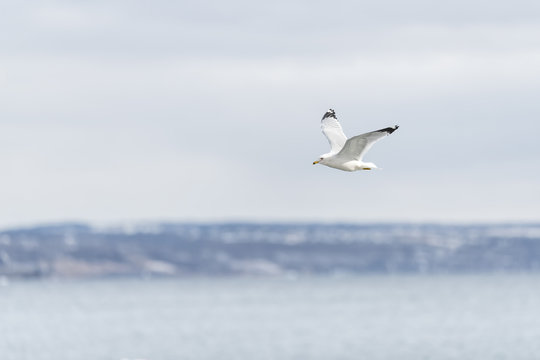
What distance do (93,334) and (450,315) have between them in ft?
141

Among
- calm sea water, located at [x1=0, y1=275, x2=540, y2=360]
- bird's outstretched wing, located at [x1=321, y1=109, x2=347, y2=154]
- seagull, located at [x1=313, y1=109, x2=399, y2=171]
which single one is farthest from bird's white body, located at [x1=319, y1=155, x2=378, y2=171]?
→ calm sea water, located at [x1=0, y1=275, x2=540, y2=360]

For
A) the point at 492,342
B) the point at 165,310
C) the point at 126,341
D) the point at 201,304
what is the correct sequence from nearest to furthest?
the point at 492,342 → the point at 126,341 → the point at 165,310 → the point at 201,304

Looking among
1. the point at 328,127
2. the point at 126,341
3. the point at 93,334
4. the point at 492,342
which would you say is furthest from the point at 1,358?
the point at 328,127

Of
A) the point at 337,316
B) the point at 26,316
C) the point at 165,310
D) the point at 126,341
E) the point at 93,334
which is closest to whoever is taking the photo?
the point at 126,341

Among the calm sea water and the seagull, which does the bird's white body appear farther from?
the calm sea water

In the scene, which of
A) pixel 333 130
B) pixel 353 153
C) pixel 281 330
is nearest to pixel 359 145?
pixel 353 153

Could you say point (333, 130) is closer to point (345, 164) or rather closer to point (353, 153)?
point (353, 153)

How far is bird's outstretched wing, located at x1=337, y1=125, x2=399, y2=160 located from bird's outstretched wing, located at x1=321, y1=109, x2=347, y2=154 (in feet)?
4.92

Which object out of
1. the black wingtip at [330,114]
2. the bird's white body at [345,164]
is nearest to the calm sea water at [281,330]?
the black wingtip at [330,114]

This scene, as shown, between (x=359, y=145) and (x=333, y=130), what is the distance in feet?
10.3

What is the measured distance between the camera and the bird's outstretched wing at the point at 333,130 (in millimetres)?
26234

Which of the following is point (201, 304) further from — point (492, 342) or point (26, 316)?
point (492, 342)

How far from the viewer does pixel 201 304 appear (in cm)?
18962

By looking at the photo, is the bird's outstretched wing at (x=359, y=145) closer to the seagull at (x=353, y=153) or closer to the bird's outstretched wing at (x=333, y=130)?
the seagull at (x=353, y=153)
